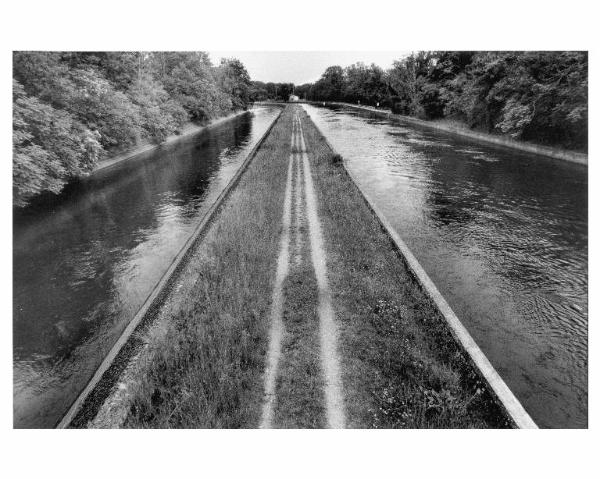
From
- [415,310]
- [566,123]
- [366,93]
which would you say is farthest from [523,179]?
[366,93]

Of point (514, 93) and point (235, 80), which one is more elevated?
point (235, 80)

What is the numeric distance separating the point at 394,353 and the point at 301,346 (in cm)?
159

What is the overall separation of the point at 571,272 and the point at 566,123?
16.0 meters

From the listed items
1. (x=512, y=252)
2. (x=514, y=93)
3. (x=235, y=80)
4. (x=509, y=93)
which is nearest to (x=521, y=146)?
(x=514, y=93)

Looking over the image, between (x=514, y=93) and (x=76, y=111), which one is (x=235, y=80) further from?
(x=76, y=111)

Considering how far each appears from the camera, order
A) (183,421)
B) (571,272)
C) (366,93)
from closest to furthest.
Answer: (183,421)
(571,272)
(366,93)

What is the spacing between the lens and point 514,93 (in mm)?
23031

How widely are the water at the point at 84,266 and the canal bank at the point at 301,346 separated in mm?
1123

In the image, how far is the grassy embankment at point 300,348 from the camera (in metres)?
4.62

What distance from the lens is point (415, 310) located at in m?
6.66

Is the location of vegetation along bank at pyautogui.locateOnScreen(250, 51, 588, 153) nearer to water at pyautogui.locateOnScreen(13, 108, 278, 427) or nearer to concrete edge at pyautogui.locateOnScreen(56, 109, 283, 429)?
water at pyautogui.locateOnScreen(13, 108, 278, 427)

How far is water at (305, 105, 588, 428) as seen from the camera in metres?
5.67

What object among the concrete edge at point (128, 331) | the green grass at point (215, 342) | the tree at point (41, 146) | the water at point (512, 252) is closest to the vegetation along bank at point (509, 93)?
the water at point (512, 252)
